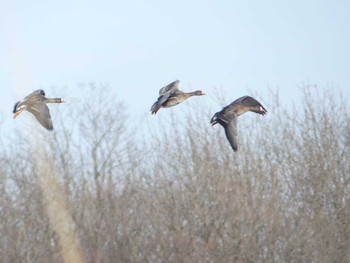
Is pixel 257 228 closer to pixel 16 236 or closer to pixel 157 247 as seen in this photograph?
pixel 157 247

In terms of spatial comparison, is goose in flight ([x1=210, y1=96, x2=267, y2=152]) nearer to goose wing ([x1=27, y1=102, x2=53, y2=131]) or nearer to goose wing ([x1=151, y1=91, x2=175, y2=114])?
goose wing ([x1=151, y1=91, x2=175, y2=114])

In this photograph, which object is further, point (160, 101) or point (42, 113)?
point (42, 113)

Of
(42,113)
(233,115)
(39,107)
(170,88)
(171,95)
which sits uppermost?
(39,107)

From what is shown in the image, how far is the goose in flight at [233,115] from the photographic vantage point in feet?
67.8

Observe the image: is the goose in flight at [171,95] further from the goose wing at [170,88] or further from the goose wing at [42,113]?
the goose wing at [42,113]

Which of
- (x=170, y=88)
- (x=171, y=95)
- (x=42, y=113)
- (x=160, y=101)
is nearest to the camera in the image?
(x=160, y=101)

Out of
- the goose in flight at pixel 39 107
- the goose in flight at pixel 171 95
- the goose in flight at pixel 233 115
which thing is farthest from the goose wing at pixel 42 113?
the goose in flight at pixel 233 115

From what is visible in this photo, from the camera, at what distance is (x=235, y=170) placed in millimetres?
36719

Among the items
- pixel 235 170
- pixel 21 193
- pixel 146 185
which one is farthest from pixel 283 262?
pixel 21 193

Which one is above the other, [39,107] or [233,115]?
[39,107]

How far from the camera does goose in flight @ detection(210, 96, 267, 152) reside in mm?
20672

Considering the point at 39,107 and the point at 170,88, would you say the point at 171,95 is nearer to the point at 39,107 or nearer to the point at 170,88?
the point at 170,88

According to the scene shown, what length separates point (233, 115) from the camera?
2117 cm

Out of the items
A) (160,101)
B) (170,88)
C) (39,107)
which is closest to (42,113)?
(39,107)
